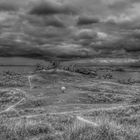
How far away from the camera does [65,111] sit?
82.3 feet

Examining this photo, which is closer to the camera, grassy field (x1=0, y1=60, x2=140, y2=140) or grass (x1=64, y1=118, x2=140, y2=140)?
grass (x1=64, y1=118, x2=140, y2=140)

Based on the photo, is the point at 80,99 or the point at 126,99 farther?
the point at 126,99

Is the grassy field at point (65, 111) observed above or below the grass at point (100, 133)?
below

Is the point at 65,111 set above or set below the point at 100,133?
below

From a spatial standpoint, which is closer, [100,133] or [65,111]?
[100,133]

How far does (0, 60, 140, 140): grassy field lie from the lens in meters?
8.55

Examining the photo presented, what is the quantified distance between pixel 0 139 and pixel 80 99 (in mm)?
25990

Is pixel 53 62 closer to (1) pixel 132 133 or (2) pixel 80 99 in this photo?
(2) pixel 80 99

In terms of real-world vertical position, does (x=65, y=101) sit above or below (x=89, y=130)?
below

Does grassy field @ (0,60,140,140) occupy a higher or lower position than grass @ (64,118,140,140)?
lower

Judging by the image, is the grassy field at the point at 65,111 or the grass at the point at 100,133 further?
the grassy field at the point at 65,111

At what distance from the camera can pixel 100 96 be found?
36.9 m

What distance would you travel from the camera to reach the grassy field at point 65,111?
8.55m

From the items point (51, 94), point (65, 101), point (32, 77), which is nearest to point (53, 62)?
point (32, 77)
